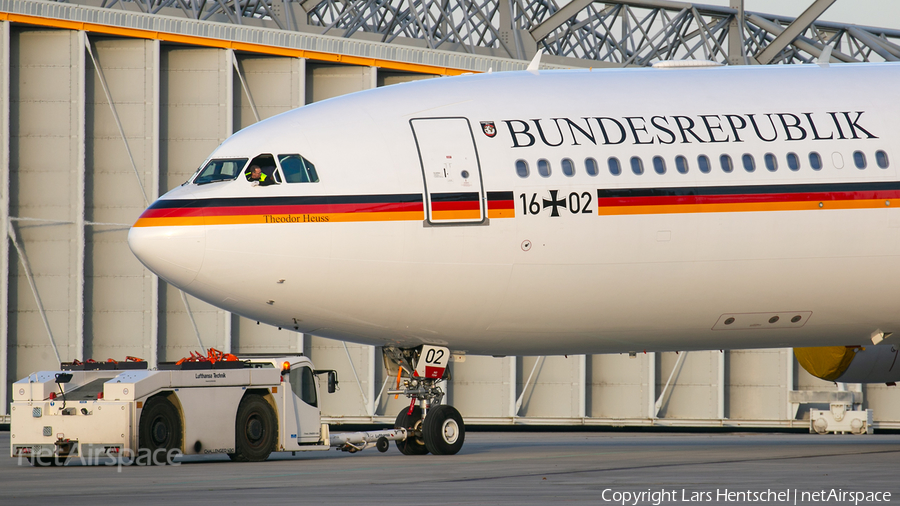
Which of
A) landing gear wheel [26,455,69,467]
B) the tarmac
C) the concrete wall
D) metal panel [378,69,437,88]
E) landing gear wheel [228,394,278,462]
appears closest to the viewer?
the tarmac

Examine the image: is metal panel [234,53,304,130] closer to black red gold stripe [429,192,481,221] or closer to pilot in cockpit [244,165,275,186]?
pilot in cockpit [244,165,275,186]

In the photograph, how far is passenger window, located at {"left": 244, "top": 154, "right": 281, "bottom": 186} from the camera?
14.9 m

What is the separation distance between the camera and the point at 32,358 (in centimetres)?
2891

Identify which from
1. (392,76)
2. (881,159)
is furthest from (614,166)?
(392,76)

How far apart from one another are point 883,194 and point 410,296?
6842 millimetres

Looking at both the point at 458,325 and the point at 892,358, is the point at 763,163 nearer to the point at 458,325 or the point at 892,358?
the point at 458,325

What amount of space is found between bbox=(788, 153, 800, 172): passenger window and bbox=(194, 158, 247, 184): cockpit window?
763 cm

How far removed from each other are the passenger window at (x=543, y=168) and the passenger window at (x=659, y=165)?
4.93ft

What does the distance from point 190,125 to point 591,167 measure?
17.5 meters

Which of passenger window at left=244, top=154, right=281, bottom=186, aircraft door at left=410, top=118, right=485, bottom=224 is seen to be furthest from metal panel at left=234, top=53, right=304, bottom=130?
aircraft door at left=410, top=118, right=485, bottom=224

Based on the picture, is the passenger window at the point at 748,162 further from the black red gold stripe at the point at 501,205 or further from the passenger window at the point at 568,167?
the black red gold stripe at the point at 501,205

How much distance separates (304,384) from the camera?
58.2ft

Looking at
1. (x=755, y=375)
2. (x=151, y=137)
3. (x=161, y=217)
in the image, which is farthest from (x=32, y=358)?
(x=755, y=375)

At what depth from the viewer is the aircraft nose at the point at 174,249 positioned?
14.4 metres
